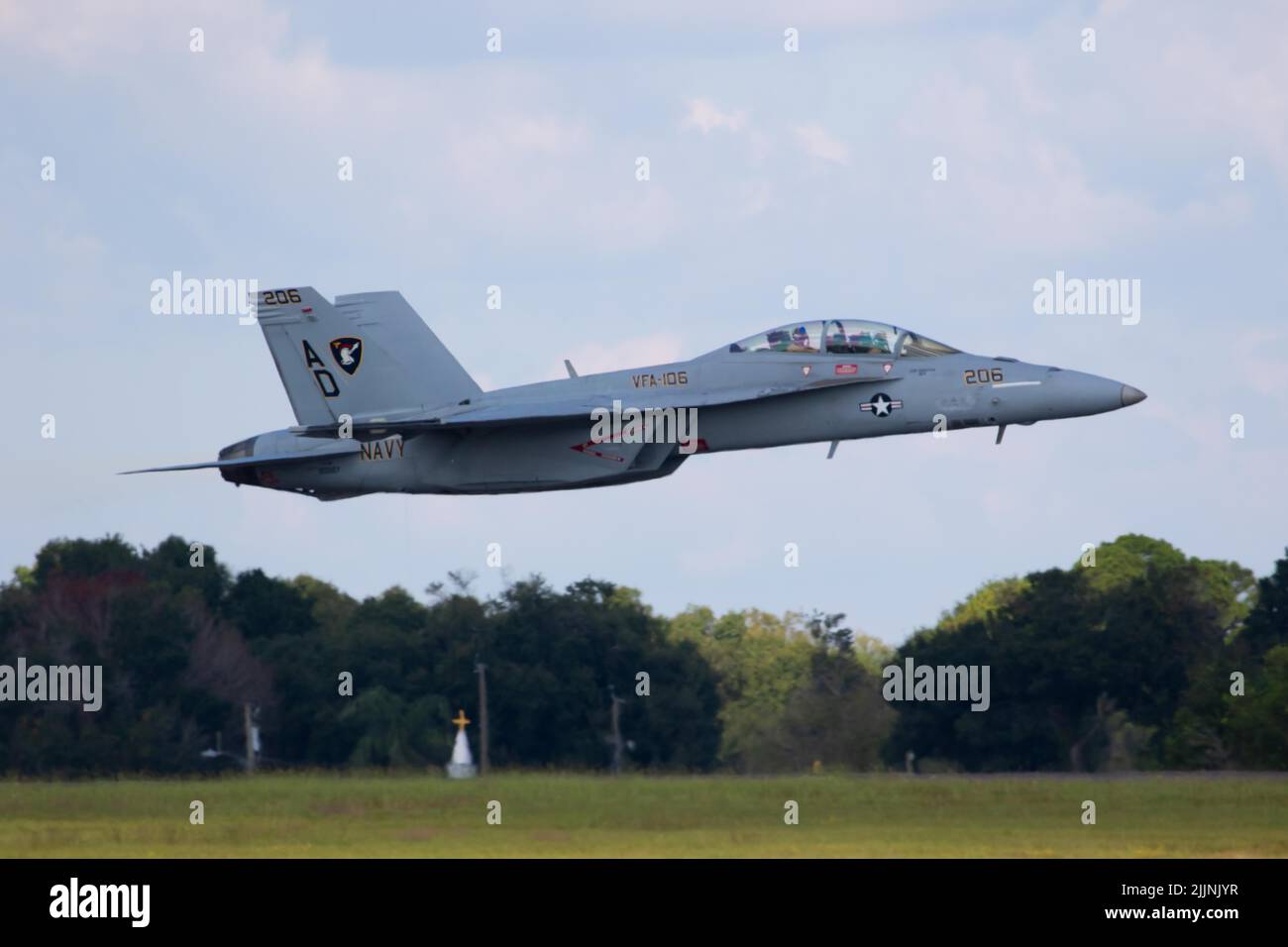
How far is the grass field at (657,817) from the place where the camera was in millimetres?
19000

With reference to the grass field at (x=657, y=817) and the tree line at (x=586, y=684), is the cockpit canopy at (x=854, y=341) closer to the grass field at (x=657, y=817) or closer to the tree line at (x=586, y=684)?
the grass field at (x=657, y=817)

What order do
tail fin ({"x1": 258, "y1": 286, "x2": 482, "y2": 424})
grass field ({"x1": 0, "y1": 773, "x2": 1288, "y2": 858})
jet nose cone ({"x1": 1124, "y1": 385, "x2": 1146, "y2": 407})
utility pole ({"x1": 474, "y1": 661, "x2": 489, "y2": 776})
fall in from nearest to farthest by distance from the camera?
grass field ({"x1": 0, "y1": 773, "x2": 1288, "y2": 858}) → jet nose cone ({"x1": 1124, "y1": 385, "x2": 1146, "y2": 407}) → tail fin ({"x1": 258, "y1": 286, "x2": 482, "y2": 424}) → utility pole ({"x1": 474, "y1": 661, "x2": 489, "y2": 776})

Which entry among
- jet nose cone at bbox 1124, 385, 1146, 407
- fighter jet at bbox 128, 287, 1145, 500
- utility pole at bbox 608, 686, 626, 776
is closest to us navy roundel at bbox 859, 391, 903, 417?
fighter jet at bbox 128, 287, 1145, 500

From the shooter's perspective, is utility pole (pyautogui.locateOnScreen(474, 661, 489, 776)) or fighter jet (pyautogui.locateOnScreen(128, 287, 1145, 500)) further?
utility pole (pyautogui.locateOnScreen(474, 661, 489, 776))

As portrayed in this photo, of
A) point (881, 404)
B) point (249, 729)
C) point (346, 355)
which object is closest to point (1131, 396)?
point (881, 404)

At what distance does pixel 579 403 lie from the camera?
22.5m

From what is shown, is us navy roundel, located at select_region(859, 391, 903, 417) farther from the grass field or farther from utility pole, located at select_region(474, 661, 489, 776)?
utility pole, located at select_region(474, 661, 489, 776)

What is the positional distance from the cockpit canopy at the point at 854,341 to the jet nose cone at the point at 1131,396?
201 cm

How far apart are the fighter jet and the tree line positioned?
7.55m

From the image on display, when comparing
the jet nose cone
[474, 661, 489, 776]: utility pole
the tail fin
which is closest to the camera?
the jet nose cone

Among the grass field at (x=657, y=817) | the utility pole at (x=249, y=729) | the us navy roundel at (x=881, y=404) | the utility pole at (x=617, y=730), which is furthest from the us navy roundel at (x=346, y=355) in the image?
the utility pole at (x=249, y=729)

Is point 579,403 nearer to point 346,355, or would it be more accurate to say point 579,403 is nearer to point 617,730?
point 346,355

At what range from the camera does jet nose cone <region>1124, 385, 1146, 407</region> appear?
21.2m

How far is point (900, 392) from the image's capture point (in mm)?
21641
